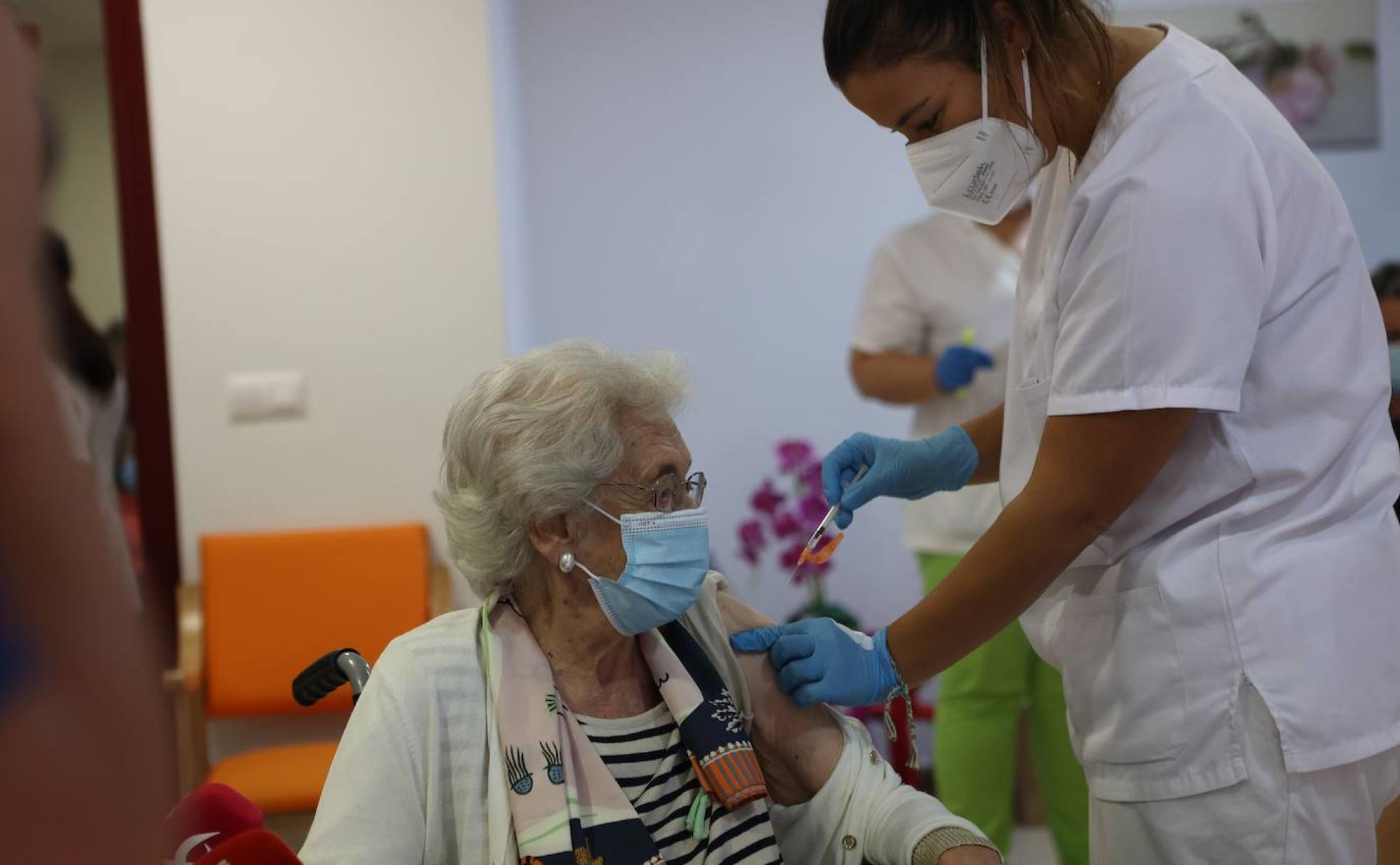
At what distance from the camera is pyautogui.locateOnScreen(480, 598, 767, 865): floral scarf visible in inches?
A: 59.0

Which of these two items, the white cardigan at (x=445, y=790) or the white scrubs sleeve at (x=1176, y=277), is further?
the white cardigan at (x=445, y=790)

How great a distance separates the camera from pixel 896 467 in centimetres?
179

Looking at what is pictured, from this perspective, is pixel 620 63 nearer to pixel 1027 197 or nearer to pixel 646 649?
pixel 1027 197

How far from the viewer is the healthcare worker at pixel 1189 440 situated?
1337 millimetres

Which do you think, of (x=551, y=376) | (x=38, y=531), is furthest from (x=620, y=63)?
(x=38, y=531)

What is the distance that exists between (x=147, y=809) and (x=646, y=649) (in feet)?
4.29

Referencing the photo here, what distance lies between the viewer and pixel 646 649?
5.61 ft

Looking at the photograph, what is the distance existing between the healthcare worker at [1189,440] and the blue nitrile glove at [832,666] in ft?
0.39

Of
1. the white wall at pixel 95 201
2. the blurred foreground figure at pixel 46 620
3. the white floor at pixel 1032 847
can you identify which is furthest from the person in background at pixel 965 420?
the blurred foreground figure at pixel 46 620

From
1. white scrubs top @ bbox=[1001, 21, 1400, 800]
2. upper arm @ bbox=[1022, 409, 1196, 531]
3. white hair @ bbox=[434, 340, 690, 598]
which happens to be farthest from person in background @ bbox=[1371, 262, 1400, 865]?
white hair @ bbox=[434, 340, 690, 598]

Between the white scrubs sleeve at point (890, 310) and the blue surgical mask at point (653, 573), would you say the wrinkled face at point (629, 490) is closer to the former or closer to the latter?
the blue surgical mask at point (653, 573)

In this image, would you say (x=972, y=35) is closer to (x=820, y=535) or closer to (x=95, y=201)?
(x=820, y=535)

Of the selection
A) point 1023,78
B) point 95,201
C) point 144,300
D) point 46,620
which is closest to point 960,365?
point 1023,78

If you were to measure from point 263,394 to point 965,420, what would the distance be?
5.78 feet
